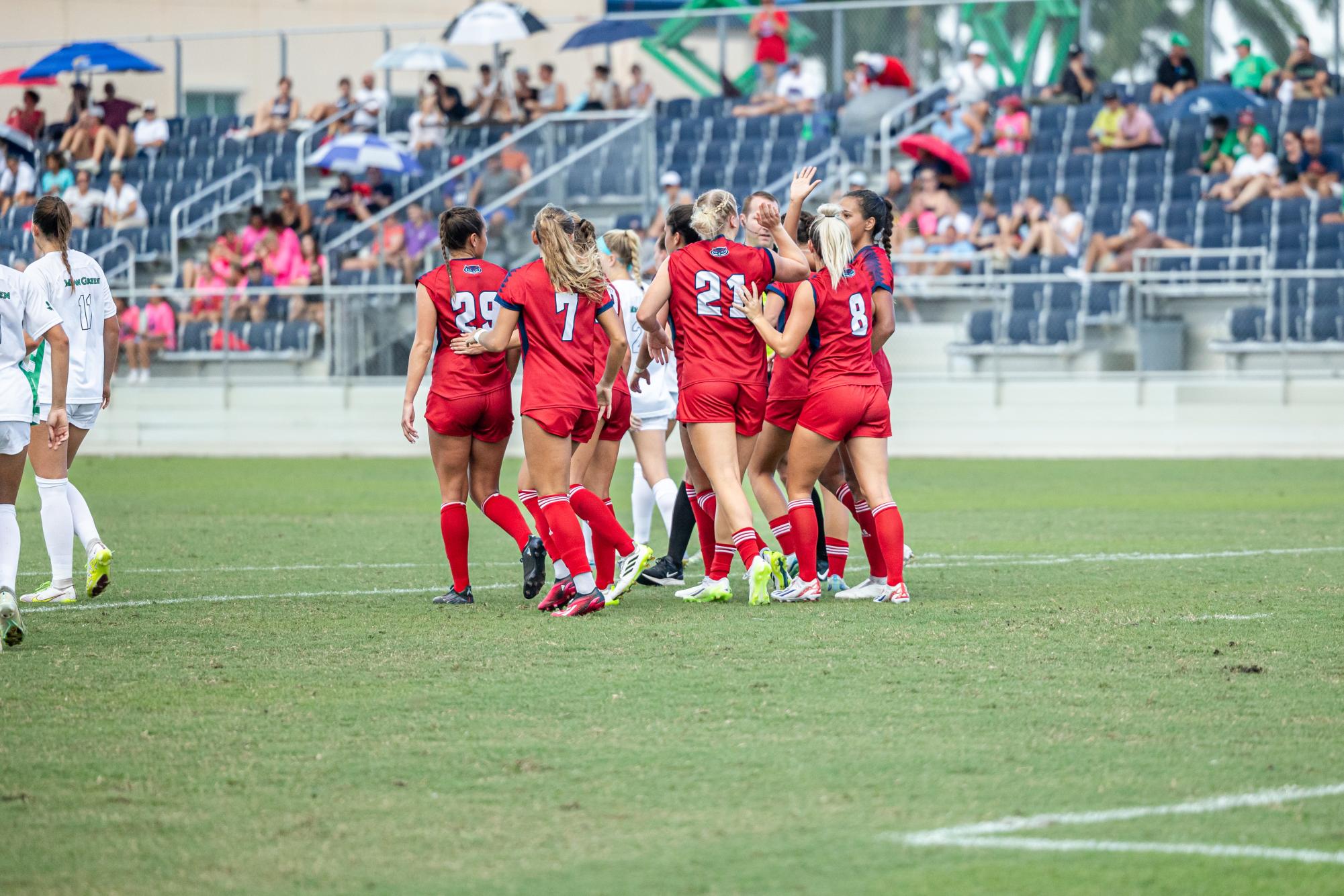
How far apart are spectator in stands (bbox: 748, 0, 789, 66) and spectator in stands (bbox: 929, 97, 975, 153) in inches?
129

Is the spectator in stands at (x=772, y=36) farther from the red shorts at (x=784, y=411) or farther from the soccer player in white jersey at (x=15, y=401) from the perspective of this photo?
the soccer player in white jersey at (x=15, y=401)

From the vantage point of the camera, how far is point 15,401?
7238 millimetres

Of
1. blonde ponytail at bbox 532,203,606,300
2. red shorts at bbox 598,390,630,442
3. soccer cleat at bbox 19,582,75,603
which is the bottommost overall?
soccer cleat at bbox 19,582,75,603

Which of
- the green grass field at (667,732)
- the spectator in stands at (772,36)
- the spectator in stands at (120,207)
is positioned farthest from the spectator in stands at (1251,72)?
the spectator in stands at (120,207)

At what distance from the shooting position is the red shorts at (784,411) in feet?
28.8

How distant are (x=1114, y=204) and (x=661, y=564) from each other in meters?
14.7

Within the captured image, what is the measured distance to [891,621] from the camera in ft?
26.1

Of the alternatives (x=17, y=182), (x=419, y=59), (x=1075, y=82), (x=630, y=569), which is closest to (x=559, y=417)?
(x=630, y=569)

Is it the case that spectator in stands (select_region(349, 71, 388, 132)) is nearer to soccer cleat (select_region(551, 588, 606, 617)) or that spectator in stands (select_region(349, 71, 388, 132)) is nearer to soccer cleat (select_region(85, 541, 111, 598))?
soccer cleat (select_region(85, 541, 111, 598))

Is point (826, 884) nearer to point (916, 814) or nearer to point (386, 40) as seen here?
point (916, 814)

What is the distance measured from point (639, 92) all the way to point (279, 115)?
666 centimetres

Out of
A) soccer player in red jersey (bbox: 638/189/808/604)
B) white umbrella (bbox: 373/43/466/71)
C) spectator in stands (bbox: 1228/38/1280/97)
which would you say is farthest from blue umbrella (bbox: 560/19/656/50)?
soccer player in red jersey (bbox: 638/189/808/604)

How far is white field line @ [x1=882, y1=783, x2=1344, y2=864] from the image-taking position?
4.21 meters

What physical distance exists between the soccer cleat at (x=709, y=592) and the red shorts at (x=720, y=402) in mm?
830
